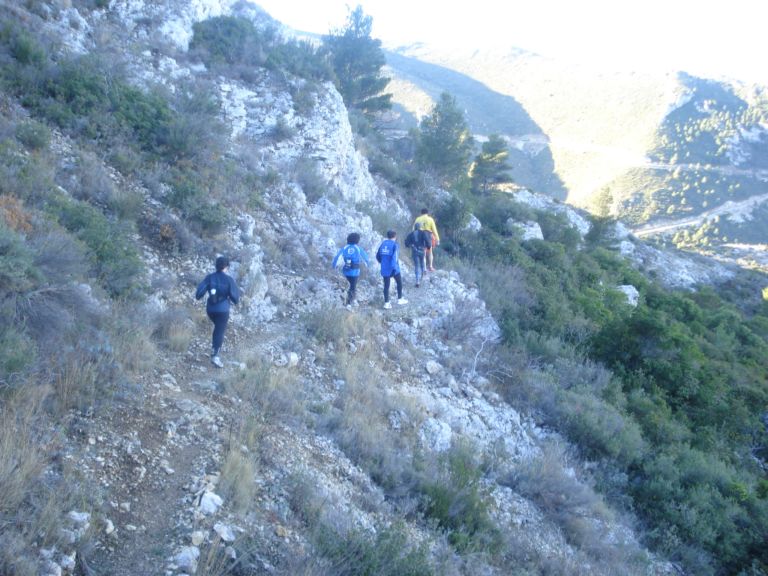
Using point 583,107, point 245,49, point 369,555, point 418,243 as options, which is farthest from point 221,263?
point 583,107

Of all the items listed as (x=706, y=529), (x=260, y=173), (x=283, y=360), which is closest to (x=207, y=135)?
(x=260, y=173)

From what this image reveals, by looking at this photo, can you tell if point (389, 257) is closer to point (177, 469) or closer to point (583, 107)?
point (177, 469)

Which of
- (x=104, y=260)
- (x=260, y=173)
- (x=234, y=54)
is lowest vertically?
(x=104, y=260)

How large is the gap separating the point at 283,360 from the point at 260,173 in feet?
20.4

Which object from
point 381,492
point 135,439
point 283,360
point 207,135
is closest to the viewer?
point 135,439

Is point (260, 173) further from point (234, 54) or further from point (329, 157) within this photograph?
point (234, 54)

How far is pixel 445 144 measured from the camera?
78.0 ft

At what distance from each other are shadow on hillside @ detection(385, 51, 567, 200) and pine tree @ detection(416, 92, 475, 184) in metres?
45.2

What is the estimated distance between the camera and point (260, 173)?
37.1 ft

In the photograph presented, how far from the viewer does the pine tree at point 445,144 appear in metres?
23.7

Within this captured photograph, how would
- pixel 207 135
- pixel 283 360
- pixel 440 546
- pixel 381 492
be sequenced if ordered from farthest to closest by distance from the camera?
pixel 207 135 → pixel 283 360 → pixel 381 492 → pixel 440 546

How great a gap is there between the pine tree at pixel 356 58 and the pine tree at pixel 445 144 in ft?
11.9

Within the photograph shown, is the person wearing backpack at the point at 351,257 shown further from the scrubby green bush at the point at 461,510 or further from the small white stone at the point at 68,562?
the small white stone at the point at 68,562

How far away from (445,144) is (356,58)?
264 inches
